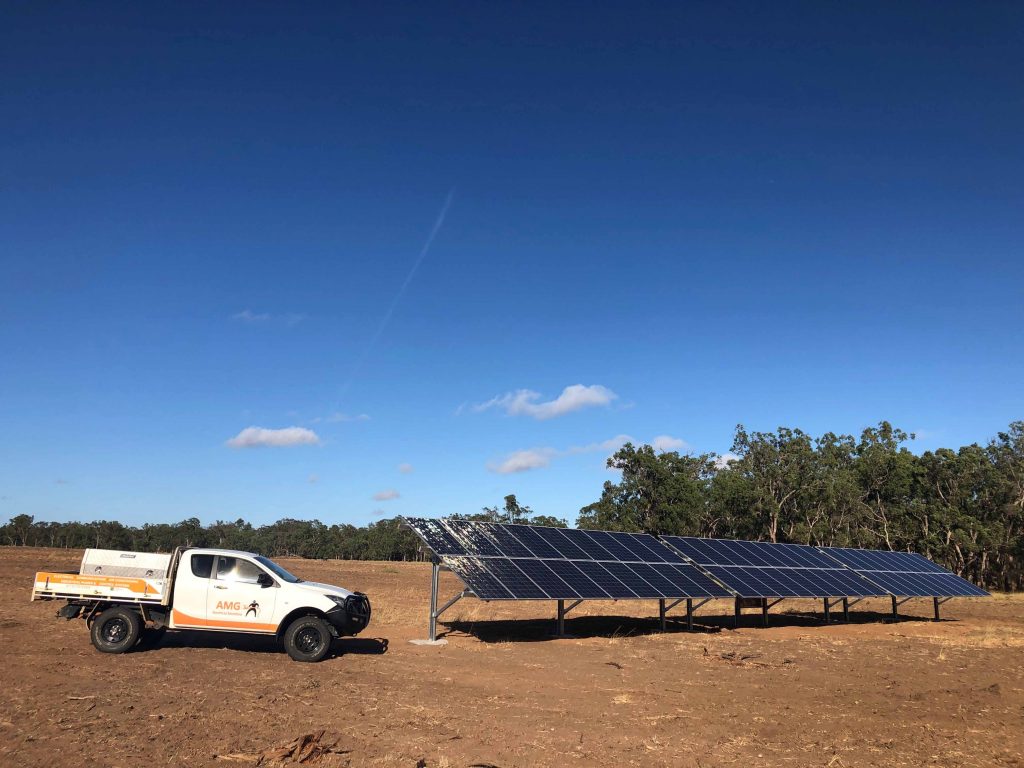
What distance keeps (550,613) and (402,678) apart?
17.7 m

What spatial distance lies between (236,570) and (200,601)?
989 mm

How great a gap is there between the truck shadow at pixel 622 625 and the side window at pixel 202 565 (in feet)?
27.4

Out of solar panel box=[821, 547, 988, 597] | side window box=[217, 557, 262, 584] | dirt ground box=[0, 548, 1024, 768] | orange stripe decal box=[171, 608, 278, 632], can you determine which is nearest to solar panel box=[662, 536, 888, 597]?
solar panel box=[821, 547, 988, 597]

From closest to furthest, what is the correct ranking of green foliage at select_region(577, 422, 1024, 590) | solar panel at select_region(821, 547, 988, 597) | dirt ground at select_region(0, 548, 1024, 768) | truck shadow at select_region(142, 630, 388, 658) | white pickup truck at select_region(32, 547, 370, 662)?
dirt ground at select_region(0, 548, 1024, 768) → white pickup truck at select_region(32, 547, 370, 662) → truck shadow at select_region(142, 630, 388, 658) → solar panel at select_region(821, 547, 988, 597) → green foliage at select_region(577, 422, 1024, 590)

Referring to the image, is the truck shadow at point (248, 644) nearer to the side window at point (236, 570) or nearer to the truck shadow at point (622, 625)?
the side window at point (236, 570)

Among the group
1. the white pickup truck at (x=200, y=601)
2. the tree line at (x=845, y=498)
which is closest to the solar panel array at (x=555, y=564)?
the white pickup truck at (x=200, y=601)

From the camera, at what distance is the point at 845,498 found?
68.7 m

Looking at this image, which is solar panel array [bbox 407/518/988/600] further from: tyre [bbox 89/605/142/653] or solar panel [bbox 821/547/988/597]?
tyre [bbox 89/605/142/653]

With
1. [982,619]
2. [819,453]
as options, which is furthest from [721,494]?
[982,619]

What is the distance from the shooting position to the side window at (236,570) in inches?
612

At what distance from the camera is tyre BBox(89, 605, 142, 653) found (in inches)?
598

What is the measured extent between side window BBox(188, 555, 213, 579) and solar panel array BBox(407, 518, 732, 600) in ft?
18.5

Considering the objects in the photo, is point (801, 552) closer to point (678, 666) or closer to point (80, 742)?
point (678, 666)

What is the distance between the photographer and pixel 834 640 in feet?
76.4
